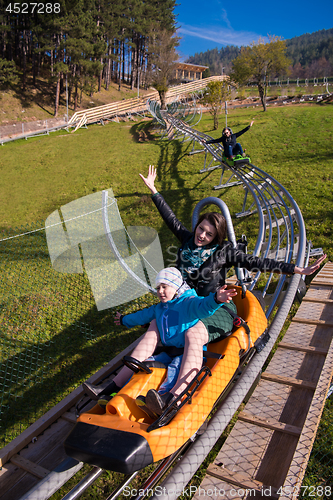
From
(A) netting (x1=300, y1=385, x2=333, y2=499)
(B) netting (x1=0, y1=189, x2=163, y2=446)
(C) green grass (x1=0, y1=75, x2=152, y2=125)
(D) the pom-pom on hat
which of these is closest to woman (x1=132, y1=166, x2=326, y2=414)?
(D) the pom-pom on hat

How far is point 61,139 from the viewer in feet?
54.0

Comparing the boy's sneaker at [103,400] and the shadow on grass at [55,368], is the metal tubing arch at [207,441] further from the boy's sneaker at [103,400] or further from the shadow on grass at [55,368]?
the shadow on grass at [55,368]

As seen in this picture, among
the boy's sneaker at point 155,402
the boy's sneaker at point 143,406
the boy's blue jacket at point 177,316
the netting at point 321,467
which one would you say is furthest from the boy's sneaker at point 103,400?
the netting at point 321,467

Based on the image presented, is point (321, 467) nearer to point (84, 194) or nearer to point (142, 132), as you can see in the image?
point (84, 194)

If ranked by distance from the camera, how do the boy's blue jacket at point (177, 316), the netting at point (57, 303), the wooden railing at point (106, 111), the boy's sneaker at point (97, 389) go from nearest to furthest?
1. the boy's sneaker at point (97, 389)
2. the boy's blue jacket at point (177, 316)
3. the netting at point (57, 303)
4. the wooden railing at point (106, 111)

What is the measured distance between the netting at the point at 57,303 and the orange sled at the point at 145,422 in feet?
6.51

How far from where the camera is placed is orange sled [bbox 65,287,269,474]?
1639mm

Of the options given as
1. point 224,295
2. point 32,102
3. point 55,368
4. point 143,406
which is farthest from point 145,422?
point 32,102

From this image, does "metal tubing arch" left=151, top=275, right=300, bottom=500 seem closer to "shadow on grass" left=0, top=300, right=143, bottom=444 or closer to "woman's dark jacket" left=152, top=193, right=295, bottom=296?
"woman's dark jacket" left=152, top=193, right=295, bottom=296

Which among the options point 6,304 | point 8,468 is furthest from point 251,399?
point 6,304

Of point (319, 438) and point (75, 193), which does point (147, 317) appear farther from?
point (75, 193)

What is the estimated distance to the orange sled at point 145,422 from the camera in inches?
64.5

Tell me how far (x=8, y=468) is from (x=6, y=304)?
3.16 m

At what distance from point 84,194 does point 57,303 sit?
568 centimetres
